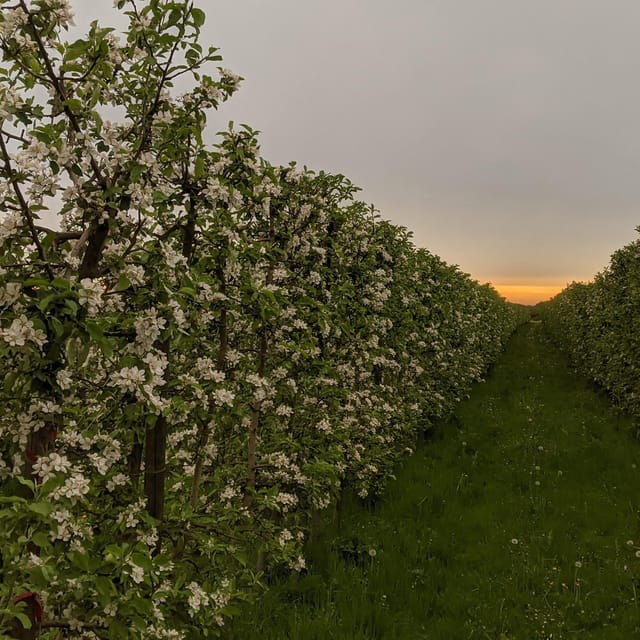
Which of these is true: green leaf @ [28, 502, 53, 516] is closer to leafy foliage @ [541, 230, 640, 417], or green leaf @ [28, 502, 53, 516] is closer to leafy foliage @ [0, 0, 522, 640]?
leafy foliage @ [0, 0, 522, 640]

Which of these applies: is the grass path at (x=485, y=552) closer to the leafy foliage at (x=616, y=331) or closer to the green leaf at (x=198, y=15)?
the leafy foliage at (x=616, y=331)

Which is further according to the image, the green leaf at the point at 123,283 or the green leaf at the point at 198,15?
the green leaf at the point at 198,15

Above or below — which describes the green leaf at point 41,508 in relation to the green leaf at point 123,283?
below

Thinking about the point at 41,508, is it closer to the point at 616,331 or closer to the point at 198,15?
the point at 198,15

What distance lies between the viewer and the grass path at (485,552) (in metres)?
7.06

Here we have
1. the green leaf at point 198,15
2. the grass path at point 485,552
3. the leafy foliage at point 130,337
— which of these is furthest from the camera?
the grass path at point 485,552

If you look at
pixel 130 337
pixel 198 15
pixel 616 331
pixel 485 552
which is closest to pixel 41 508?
pixel 130 337

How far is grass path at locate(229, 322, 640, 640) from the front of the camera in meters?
7.06

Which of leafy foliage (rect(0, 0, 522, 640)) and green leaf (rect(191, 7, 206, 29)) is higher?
green leaf (rect(191, 7, 206, 29))

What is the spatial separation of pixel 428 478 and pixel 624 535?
400cm

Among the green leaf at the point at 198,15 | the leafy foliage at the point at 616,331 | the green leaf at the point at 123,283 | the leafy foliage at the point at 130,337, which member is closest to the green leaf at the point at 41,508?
the leafy foliage at the point at 130,337

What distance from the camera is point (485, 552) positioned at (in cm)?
894

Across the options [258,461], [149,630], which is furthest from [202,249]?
[258,461]

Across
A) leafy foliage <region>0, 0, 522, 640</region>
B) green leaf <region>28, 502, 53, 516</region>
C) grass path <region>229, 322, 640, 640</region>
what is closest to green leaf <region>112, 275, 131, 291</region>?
leafy foliage <region>0, 0, 522, 640</region>
